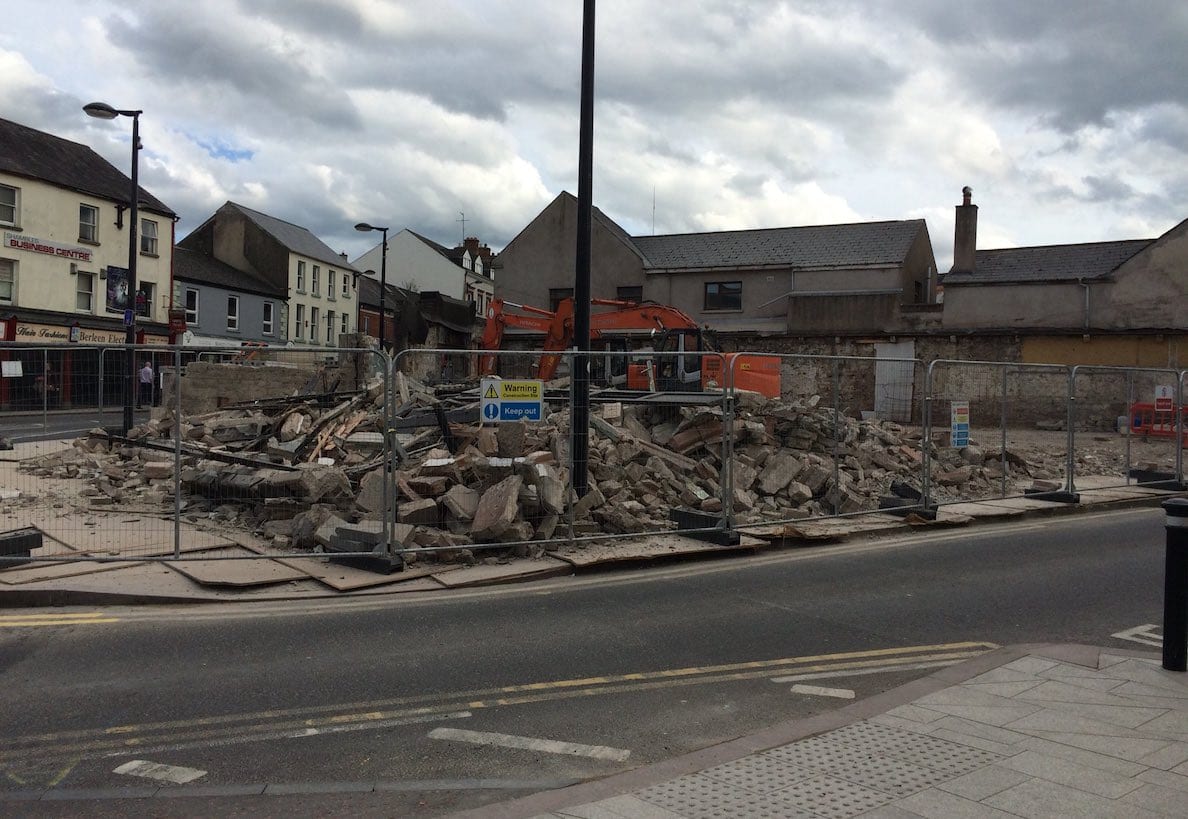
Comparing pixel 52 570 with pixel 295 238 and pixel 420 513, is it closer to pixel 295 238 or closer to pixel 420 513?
pixel 420 513

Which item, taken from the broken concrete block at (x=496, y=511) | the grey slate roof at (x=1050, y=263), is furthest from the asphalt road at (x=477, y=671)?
the grey slate roof at (x=1050, y=263)

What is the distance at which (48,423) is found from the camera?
9914 millimetres

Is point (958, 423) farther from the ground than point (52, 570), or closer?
farther from the ground

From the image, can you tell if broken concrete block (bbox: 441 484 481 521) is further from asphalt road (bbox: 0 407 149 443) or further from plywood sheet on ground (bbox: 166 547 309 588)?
asphalt road (bbox: 0 407 149 443)

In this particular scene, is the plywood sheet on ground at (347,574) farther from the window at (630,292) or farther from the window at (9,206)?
the window at (630,292)

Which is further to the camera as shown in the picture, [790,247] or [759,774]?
[790,247]

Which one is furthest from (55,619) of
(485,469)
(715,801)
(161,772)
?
(715,801)

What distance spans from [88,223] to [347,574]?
3752cm

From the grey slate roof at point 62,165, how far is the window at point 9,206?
768 mm

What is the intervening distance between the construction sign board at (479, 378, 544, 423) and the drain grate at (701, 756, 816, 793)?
549 cm

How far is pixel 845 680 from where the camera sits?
564 centimetres

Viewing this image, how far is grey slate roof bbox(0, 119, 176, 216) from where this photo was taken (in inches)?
1396

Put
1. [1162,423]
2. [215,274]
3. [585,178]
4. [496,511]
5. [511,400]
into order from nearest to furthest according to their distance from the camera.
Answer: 1. [496,511]
2. [511,400]
3. [585,178]
4. [1162,423]
5. [215,274]

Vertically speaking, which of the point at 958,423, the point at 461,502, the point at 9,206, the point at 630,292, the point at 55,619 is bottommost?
→ the point at 55,619
